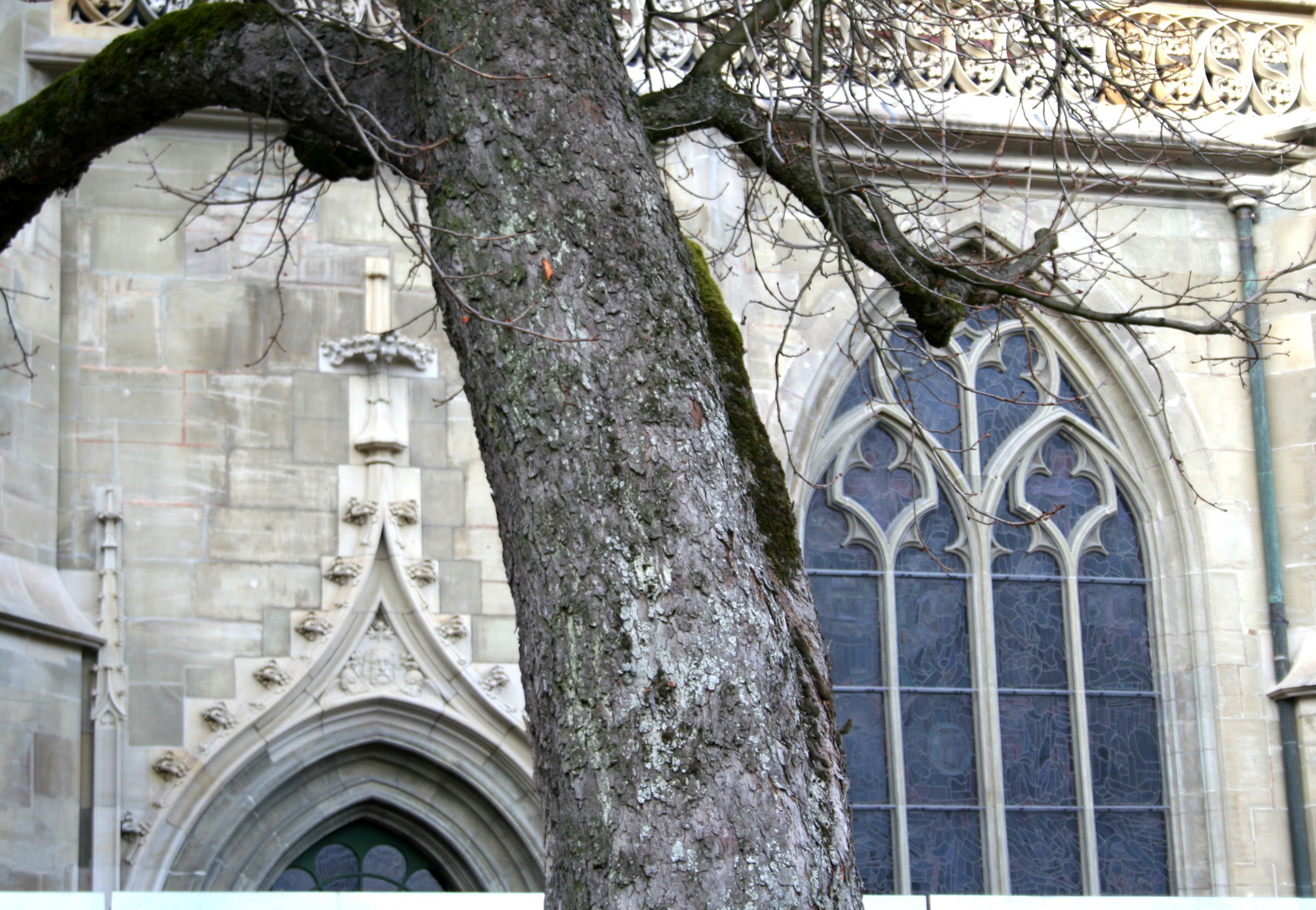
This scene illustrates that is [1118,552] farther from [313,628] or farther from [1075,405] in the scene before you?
[313,628]

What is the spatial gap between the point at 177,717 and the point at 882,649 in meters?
3.50

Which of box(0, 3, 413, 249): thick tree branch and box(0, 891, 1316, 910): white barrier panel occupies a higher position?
box(0, 3, 413, 249): thick tree branch

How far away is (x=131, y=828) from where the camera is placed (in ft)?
24.0

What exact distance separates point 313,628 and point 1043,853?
3840 millimetres

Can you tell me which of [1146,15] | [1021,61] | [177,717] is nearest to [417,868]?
[177,717]

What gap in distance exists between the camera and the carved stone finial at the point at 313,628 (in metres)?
7.71

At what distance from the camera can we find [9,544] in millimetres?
7414

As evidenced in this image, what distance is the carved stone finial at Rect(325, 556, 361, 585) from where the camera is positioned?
781 cm

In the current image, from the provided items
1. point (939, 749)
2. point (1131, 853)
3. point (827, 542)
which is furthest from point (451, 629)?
point (1131, 853)

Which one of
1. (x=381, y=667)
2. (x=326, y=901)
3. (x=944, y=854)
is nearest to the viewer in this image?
(x=326, y=901)

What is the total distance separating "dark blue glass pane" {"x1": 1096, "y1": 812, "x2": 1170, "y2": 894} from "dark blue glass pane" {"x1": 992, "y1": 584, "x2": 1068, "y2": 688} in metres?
0.76

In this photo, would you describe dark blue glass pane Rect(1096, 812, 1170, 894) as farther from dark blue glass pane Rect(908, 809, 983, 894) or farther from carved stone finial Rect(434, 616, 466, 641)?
carved stone finial Rect(434, 616, 466, 641)

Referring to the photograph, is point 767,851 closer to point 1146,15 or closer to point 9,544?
point 9,544

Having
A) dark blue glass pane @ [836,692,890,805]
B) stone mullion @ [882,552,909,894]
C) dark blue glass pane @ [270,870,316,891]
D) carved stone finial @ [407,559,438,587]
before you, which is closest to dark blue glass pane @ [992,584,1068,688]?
stone mullion @ [882,552,909,894]
